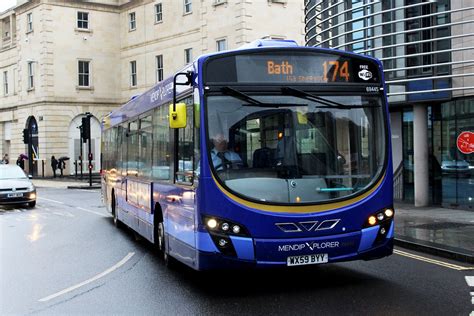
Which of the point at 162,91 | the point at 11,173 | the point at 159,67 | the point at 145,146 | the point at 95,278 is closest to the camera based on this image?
the point at 95,278

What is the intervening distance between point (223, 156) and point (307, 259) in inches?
60.8

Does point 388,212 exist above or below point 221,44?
below

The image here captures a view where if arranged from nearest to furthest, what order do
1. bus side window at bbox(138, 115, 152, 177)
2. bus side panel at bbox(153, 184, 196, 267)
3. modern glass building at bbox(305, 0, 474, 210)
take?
bus side panel at bbox(153, 184, 196, 267) < bus side window at bbox(138, 115, 152, 177) < modern glass building at bbox(305, 0, 474, 210)

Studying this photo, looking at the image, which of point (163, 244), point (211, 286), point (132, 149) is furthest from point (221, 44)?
point (211, 286)

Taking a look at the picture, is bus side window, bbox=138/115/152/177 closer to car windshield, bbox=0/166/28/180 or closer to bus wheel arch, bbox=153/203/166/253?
bus wheel arch, bbox=153/203/166/253

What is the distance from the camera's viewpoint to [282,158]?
7.04 meters

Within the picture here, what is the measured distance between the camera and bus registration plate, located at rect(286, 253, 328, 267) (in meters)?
6.87

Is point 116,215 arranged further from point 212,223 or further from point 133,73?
point 133,73

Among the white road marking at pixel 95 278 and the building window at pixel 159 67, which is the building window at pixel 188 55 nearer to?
the building window at pixel 159 67

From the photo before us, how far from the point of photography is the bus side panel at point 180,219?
7.27m

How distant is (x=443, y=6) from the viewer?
16.3 meters

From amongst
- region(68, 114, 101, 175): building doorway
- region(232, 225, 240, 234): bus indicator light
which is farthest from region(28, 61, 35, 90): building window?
region(232, 225, 240, 234): bus indicator light

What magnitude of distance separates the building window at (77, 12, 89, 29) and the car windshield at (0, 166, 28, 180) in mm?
27117

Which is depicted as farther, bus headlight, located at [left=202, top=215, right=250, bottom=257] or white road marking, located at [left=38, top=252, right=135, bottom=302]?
white road marking, located at [left=38, top=252, right=135, bottom=302]
